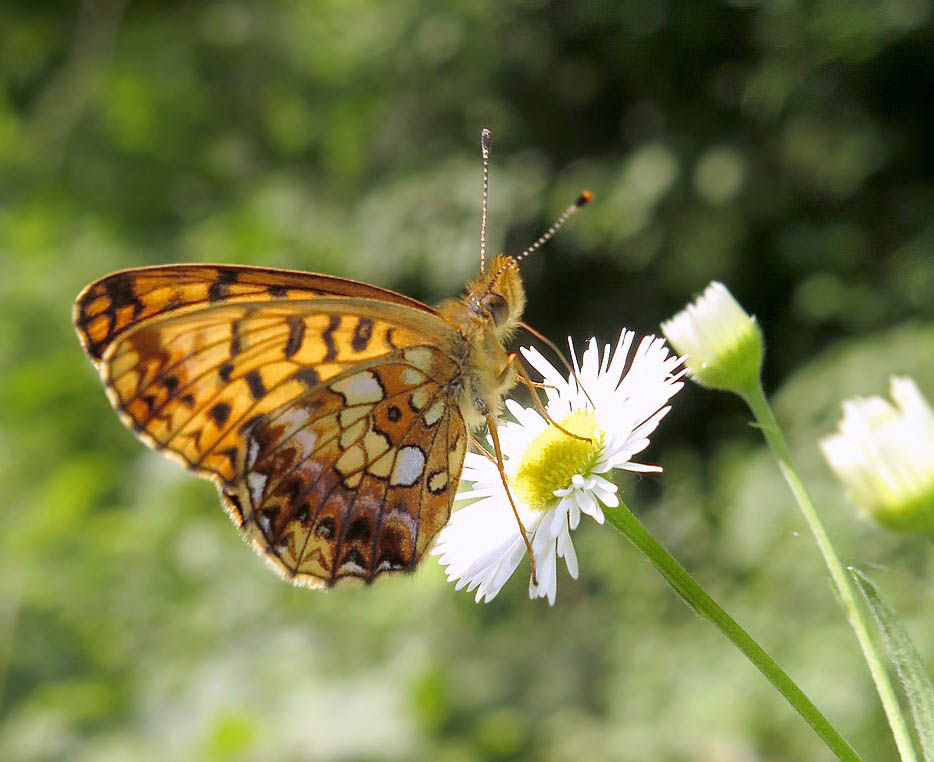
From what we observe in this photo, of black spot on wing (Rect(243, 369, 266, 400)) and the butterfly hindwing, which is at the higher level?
black spot on wing (Rect(243, 369, 266, 400))

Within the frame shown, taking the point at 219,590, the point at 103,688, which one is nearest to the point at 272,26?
the point at 219,590

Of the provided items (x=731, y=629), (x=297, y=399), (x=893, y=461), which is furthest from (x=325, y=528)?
(x=893, y=461)

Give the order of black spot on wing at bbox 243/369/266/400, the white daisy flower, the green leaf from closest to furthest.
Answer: the green leaf, the white daisy flower, black spot on wing at bbox 243/369/266/400

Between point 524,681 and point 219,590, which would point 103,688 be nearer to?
point 219,590

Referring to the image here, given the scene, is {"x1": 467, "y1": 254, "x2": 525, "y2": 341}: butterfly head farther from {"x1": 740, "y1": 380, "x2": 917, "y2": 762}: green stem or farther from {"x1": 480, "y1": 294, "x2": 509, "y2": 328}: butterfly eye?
{"x1": 740, "y1": 380, "x2": 917, "y2": 762}: green stem

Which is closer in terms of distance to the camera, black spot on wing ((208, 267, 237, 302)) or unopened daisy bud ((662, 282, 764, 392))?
unopened daisy bud ((662, 282, 764, 392))

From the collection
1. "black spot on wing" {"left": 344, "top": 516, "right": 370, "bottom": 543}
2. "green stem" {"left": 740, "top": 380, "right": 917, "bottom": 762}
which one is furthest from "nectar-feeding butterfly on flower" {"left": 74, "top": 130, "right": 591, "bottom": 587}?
"green stem" {"left": 740, "top": 380, "right": 917, "bottom": 762}

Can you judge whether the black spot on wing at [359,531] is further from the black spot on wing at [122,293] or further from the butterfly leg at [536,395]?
the black spot on wing at [122,293]
